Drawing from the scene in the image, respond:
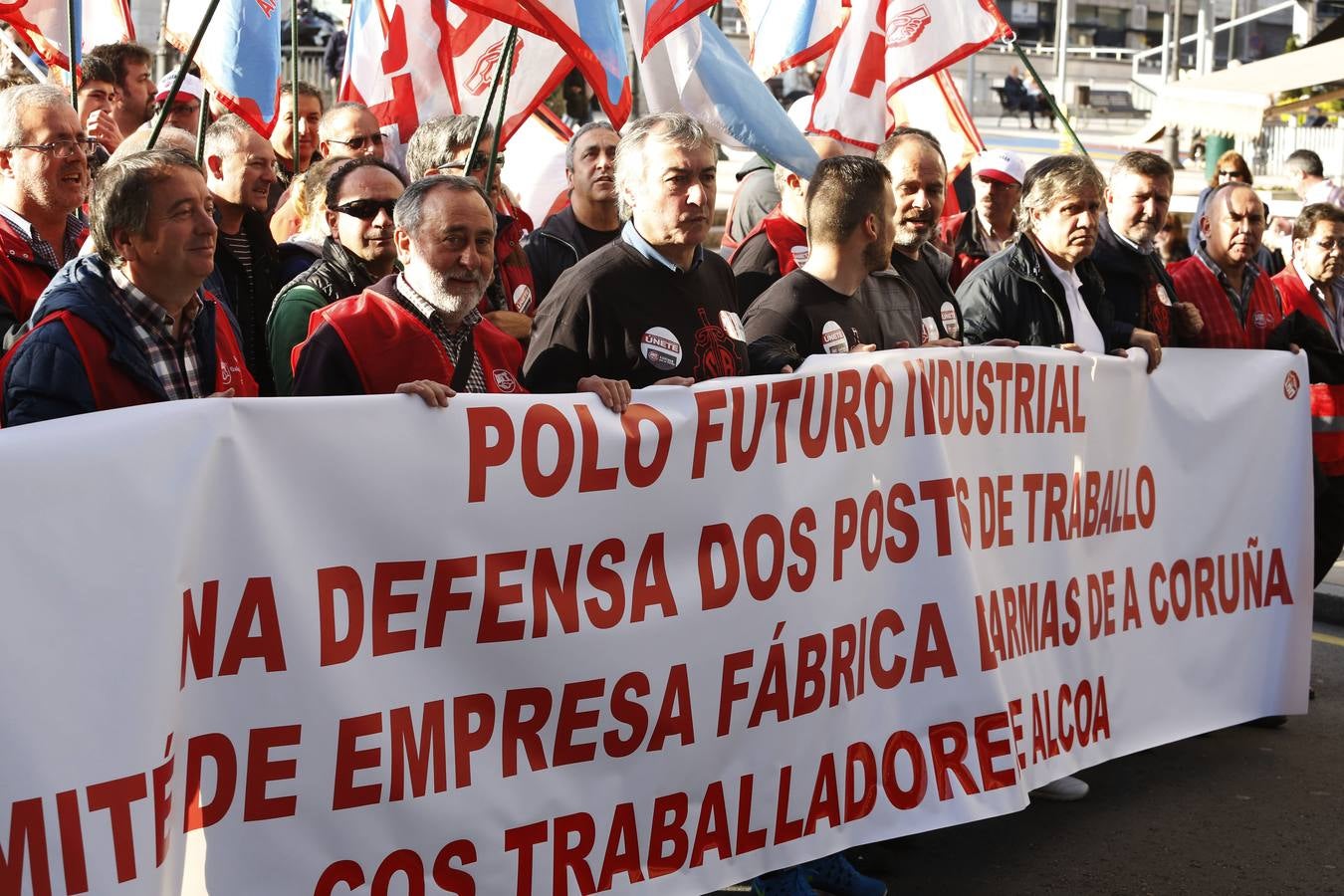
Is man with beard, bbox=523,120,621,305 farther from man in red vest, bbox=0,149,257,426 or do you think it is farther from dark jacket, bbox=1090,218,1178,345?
man in red vest, bbox=0,149,257,426

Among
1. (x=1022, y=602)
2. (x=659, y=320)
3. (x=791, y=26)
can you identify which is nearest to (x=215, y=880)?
(x=659, y=320)

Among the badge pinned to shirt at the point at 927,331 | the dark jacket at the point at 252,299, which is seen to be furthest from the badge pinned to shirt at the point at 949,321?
the dark jacket at the point at 252,299

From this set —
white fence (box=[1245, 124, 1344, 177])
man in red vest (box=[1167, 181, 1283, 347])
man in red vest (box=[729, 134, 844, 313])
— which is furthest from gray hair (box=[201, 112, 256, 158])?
white fence (box=[1245, 124, 1344, 177])

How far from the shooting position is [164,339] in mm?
3463

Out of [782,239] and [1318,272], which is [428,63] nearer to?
[782,239]

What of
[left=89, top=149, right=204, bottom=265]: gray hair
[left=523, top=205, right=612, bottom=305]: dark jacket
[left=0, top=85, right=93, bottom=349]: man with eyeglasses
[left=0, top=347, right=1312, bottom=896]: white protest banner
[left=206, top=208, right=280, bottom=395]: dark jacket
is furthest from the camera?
[left=523, top=205, right=612, bottom=305]: dark jacket

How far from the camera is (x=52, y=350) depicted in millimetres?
3242

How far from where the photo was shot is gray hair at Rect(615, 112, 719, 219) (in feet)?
14.0

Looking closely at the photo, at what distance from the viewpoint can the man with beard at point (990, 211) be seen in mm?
7020

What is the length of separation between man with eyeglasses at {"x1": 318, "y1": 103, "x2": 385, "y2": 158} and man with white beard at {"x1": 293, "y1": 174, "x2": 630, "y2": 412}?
2.51 m

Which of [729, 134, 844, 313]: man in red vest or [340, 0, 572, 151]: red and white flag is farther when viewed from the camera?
[340, 0, 572, 151]: red and white flag

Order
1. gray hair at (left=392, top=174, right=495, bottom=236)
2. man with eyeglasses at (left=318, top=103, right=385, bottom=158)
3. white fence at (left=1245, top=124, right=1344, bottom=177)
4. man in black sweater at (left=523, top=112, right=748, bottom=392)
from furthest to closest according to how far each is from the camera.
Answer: white fence at (left=1245, top=124, right=1344, bottom=177)
man with eyeglasses at (left=318, top=103, right=385, bottom=158)
man in black sweater at (left=523, top=112, right=748, bottom=392)
gray hair at (left=392, top=174, right=495, bottom=236)

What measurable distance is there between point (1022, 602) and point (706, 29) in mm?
2038

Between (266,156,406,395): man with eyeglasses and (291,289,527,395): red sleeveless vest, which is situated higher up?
(266,156,406,395): man with eyeglasses
